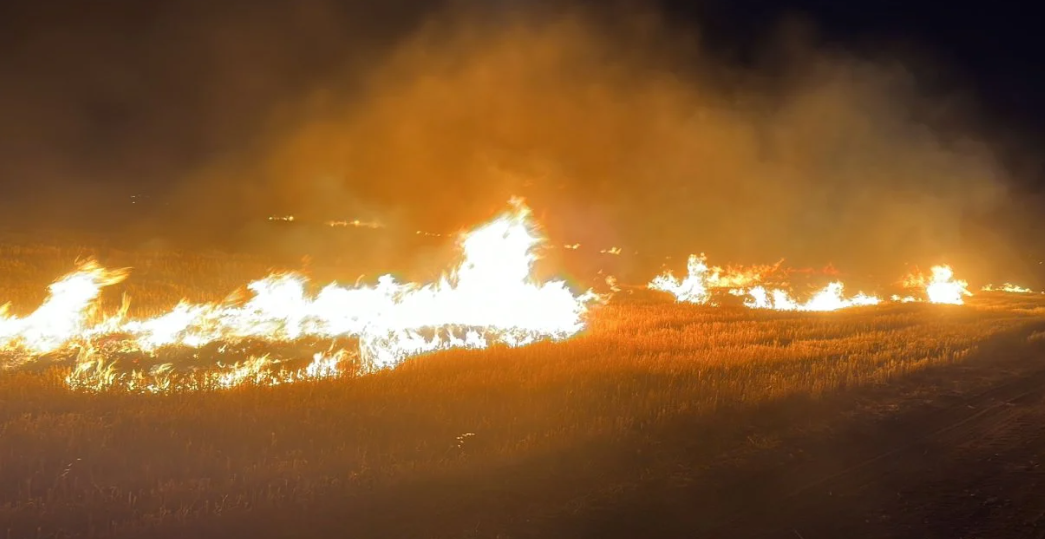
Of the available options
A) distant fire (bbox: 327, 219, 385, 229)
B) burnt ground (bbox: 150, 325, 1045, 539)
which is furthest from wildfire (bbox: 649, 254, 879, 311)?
burnt ground (bbox: 150, 325, 1045, 539)

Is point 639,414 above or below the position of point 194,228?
below

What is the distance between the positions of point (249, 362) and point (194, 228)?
20.0 metres

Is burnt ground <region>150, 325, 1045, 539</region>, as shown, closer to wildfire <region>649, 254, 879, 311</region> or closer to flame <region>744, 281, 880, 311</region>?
flame <region>744, 281, 880, 311</region>

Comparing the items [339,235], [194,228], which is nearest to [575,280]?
[339,235]

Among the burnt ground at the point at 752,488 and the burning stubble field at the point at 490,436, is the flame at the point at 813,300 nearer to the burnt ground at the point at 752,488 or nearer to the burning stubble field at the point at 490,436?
the burning stubble field at the point at 490,436

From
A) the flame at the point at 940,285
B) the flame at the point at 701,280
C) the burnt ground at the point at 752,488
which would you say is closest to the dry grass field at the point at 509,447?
the burnt ground at the point at 752,488

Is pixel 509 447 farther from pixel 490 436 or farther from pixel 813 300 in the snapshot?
pixel 813 300

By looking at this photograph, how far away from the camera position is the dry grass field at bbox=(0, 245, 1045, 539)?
6301mm

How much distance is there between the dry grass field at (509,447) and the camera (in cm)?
630

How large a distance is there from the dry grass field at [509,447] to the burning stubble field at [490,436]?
3cm

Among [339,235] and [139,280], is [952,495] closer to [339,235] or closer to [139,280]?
[139,280]

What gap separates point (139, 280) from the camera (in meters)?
18.6

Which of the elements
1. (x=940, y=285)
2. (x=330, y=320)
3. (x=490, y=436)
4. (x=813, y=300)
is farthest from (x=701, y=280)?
(x=490, y=436)

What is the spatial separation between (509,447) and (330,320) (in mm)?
6649
